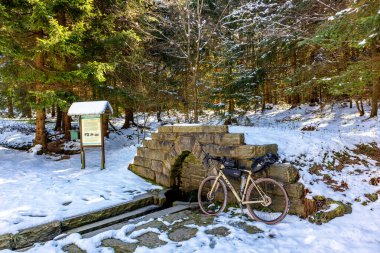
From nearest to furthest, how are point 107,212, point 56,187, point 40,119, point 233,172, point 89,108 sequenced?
1. point 233,172
2. point 107,212
3. point 56,187
4. point 89,108
5. point 40,119

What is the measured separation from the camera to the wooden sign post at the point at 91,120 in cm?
779

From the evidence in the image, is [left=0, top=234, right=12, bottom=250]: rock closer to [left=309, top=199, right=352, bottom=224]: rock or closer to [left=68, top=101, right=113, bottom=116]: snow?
[left=68, top=101, right=113, bottom=116]: snow

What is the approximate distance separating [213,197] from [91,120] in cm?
471

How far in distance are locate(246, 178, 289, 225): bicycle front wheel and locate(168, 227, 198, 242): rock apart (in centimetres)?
112

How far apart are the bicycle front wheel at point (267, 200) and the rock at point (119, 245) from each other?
6.92 feet

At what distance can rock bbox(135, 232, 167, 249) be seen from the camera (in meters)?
3.85

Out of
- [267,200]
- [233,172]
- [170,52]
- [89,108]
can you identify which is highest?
[170,52]

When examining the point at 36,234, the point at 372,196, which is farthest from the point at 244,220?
the point at 36,234

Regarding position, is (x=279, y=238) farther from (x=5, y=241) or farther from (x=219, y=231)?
(x=5, y=241)

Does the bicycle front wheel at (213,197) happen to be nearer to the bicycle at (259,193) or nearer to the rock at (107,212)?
the bicycle at (259,193)

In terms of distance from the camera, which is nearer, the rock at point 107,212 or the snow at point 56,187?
the rock at point 107,212

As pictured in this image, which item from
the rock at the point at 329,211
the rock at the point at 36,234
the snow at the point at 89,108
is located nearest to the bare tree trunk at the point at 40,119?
the snow at the point at 89,108

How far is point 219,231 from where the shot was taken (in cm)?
425

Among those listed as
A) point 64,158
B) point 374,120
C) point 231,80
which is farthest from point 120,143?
point 374,120
